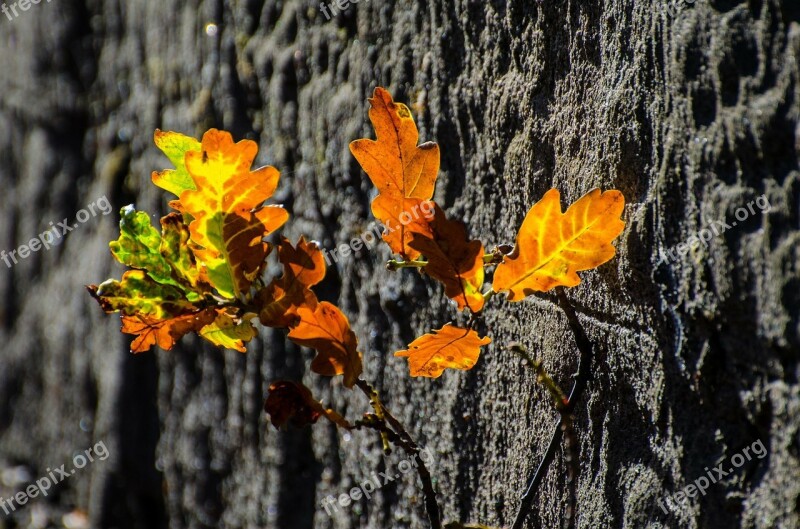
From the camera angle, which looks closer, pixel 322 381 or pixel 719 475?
pixel 719 475

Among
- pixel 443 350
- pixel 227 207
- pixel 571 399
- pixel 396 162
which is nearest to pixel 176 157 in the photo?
pixel 227 207

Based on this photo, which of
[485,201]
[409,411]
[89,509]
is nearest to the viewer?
[485,201]

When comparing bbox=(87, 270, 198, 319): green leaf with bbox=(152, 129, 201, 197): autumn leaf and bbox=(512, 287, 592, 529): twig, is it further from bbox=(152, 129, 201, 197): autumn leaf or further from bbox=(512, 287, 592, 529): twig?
bbox=(512, 287, 592, 529): twig

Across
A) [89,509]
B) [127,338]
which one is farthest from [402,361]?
[89,509]

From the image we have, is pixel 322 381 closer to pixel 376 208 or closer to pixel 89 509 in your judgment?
pixel 376 208

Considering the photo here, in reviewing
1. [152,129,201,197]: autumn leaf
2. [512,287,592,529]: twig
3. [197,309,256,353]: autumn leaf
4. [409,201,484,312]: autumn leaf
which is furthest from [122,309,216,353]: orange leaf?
[512,287,592,529]: twig

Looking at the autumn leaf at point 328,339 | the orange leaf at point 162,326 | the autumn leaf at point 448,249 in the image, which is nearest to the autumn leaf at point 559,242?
the autumn leaf at point 448,249

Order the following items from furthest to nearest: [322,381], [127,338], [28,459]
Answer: [28,459] → [127,338] → [322,381]


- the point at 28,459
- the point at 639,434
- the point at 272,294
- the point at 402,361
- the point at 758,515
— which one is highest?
the point at 28,459
